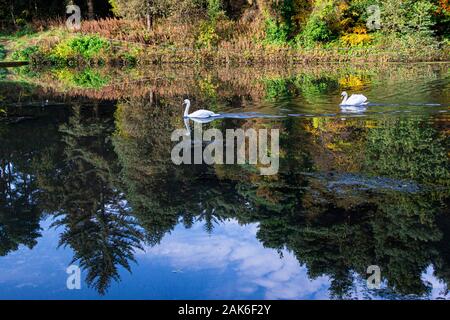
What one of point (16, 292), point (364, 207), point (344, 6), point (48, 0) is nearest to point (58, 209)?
point (16, 292)

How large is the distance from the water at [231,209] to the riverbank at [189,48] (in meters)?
18.1

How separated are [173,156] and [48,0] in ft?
115

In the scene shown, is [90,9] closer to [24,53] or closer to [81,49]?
[81,49]

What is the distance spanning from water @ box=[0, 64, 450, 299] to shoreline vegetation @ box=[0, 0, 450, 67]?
59.7 feet

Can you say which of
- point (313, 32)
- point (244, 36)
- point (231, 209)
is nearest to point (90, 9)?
point (244, 36)

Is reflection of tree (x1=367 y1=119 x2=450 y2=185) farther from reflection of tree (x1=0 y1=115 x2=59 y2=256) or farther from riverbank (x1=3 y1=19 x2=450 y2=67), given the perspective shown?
riverbank (x1=3 y1=19 x2=450 y2=67)

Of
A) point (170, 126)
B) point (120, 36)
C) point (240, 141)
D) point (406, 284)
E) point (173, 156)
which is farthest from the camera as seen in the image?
point (120, 36)

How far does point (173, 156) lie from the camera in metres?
10.7

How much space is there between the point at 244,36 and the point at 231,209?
28284mm

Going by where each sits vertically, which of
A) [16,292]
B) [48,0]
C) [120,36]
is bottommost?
[16,292]

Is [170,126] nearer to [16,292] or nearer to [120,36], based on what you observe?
[16,292]

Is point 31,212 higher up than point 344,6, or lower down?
lower down

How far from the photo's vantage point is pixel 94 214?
7.99 meters

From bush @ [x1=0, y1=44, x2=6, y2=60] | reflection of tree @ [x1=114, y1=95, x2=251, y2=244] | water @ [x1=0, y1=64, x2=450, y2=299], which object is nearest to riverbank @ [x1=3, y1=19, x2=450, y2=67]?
bush @ [x1=0, y1=44, x2=6, y2=60]
